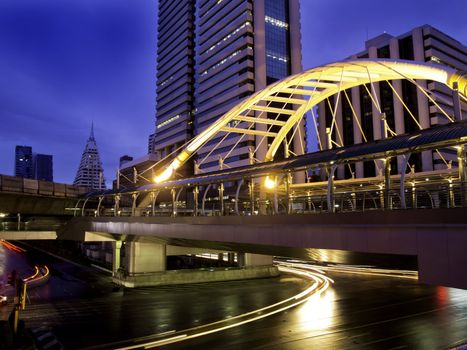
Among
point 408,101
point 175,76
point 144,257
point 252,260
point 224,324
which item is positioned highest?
point 175,76

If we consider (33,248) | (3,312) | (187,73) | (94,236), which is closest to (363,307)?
(3,312)

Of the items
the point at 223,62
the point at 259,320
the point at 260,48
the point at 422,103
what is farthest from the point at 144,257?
the point at 223,62

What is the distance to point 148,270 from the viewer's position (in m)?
39.2

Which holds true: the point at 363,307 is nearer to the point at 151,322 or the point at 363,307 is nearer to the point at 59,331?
the point at 151,322

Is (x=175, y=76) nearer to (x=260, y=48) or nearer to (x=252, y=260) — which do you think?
(x=260, y=48)

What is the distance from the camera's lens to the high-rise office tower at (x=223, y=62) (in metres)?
115

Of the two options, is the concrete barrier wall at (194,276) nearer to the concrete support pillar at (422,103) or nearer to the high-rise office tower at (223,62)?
the concrete support pillar at (422,103)

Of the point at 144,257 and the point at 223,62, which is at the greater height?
the point at 223,62

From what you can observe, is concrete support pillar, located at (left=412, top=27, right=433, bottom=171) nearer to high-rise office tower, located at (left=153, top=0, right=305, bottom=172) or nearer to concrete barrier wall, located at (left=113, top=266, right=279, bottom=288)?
high-rise office tower, located at (left=153, top=0, right=305, bottom=172)

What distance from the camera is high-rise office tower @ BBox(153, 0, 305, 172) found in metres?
115

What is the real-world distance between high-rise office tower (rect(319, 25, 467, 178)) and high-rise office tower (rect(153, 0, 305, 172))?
71.0ft

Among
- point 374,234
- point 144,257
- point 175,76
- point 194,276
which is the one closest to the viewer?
point 374,234

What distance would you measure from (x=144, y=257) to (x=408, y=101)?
7796 centimetres

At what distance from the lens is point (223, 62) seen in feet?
407
